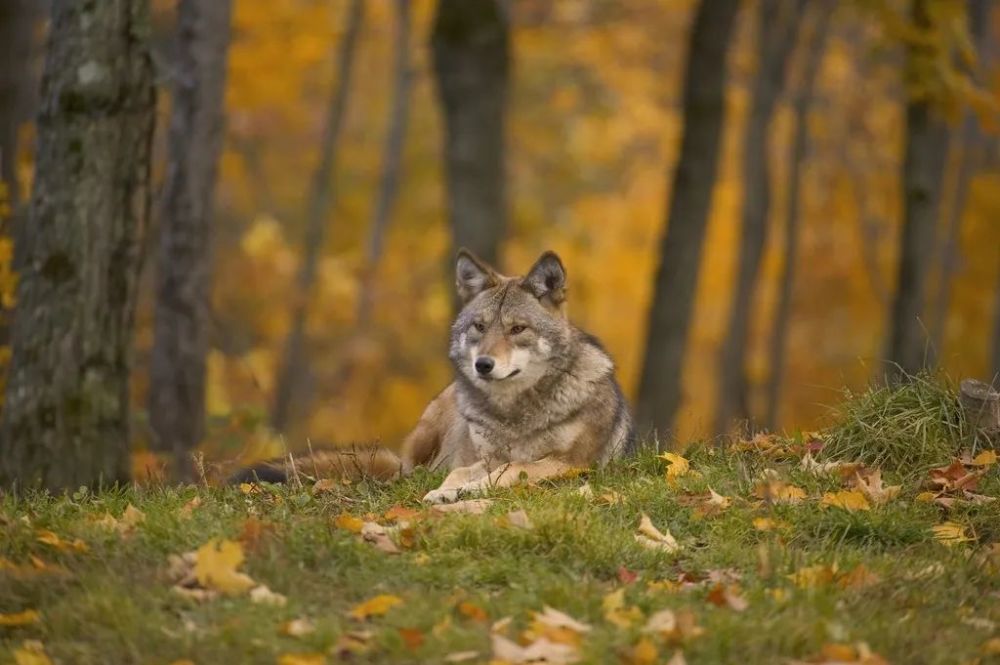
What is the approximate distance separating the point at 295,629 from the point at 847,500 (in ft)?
10.3

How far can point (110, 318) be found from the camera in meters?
9.76

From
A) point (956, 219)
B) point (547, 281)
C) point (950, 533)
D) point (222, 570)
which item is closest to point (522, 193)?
point (956, 219)

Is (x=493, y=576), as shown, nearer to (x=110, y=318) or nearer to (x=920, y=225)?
(x=110, y=318)

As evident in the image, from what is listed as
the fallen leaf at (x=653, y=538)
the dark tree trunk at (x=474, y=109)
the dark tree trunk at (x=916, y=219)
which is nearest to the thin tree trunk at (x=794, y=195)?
the dark tree trunk at (x=916, y=219)

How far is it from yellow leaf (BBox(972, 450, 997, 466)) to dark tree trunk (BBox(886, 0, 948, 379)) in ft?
35.5

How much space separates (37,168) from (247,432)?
17.9 ft

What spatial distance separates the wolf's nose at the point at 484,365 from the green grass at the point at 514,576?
126 cm

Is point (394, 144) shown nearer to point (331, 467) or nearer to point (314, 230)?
point (314, 230)

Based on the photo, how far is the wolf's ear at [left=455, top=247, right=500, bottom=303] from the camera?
9.57 meters

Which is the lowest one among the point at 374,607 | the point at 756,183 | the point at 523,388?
the point at 374,607

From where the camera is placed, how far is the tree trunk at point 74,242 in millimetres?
9539

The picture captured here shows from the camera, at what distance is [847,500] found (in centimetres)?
734

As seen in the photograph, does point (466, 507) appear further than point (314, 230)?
No

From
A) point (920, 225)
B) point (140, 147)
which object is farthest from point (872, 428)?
point (920, 225)
